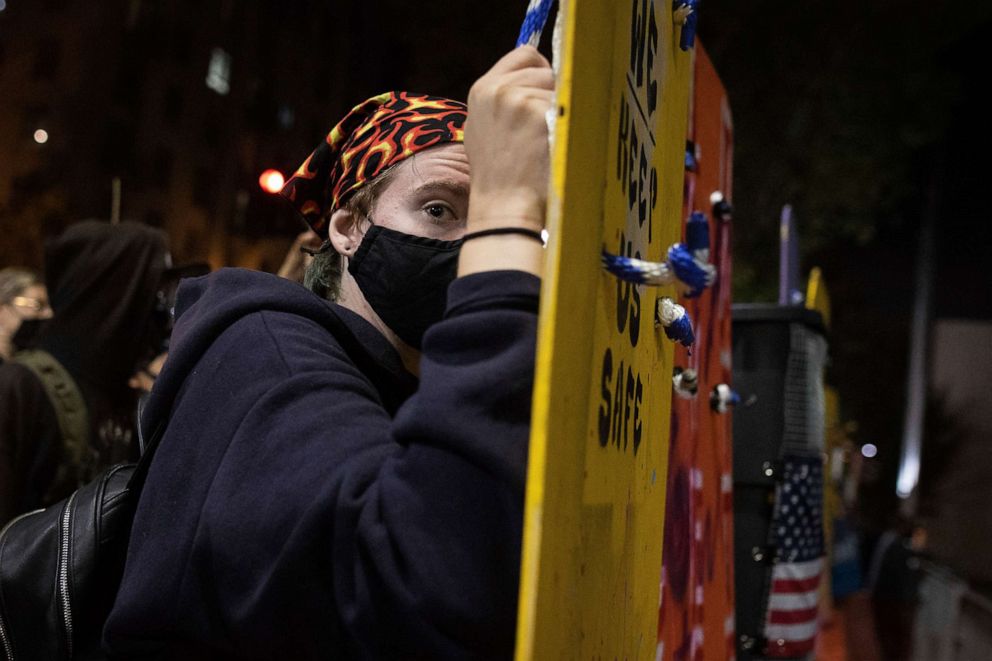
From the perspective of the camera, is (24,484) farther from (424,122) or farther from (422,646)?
(422,646)

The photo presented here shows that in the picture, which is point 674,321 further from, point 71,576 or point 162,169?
point 162,169

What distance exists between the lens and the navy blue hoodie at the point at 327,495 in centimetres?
99

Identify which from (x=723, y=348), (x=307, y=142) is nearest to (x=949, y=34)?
(x=307, y=142)

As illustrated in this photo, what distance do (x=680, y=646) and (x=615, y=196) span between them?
3.93ft

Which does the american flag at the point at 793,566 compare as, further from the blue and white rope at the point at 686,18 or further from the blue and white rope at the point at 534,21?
the blue and white rope at the point at 534,21

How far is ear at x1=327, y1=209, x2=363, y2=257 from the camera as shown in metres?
1.59

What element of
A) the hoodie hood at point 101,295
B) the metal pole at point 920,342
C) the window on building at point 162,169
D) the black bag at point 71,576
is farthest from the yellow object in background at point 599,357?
the metal pole at point 920,342

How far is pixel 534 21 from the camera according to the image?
1.10 meters

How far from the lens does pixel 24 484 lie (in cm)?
286

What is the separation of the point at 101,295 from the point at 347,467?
2434mm

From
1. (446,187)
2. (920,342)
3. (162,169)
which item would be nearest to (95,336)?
(446,187)

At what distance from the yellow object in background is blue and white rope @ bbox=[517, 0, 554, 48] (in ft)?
0.25

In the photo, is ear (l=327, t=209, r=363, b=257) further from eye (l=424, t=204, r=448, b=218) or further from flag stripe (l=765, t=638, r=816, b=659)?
flag stripe (l=765, t=638, r=816, b=659)

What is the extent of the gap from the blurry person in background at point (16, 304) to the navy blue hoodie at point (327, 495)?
2.80 metres
